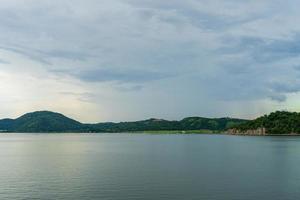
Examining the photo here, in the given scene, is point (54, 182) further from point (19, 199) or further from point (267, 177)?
point (267, 177)

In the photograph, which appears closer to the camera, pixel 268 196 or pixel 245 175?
pixel 268 196

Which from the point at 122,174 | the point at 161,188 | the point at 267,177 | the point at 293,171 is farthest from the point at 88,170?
the point at 293,171

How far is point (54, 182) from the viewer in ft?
211

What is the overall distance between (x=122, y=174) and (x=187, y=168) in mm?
16769

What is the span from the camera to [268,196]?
54000 mm

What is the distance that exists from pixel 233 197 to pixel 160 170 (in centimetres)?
2896

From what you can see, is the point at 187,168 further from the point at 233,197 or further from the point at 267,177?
the point at 233,197

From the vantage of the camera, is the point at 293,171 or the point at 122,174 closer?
the point at 122,174

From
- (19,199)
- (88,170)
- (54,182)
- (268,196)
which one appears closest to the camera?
(19,199)

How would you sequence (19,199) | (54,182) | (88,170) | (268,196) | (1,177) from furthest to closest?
(88,170)
(1,177)
(54,182)
(268,196)
(19,199)

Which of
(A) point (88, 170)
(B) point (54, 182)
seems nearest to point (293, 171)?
(A) point (88, 170)

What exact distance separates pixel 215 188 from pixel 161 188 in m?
7.96

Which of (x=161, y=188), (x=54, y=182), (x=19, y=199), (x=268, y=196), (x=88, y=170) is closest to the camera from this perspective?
(x=19, y=199)

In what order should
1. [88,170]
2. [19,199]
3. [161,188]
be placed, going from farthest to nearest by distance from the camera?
[88,170] → [161,188] → [19,199]
